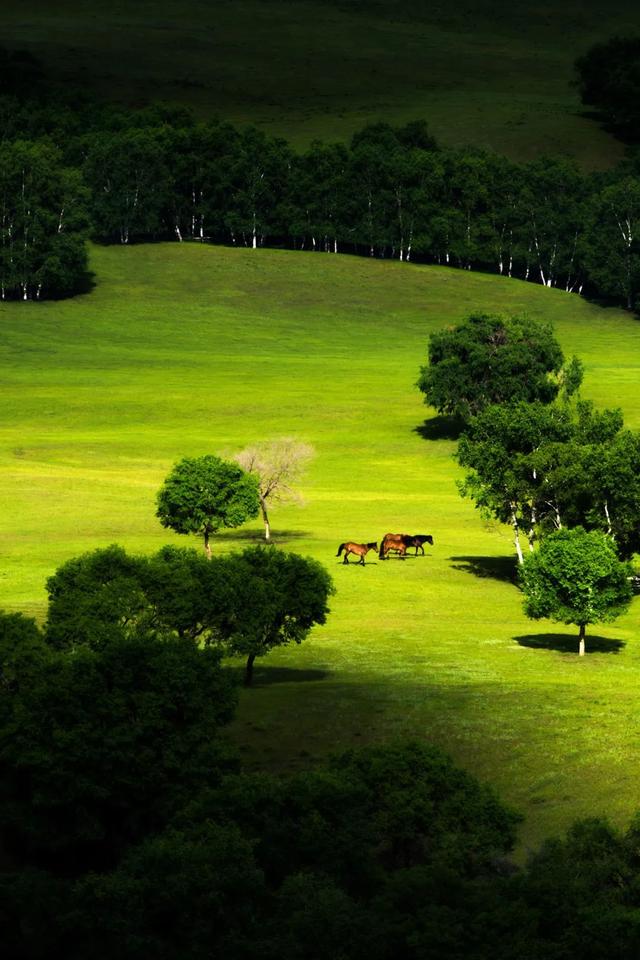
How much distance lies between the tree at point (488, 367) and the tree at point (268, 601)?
253 feet

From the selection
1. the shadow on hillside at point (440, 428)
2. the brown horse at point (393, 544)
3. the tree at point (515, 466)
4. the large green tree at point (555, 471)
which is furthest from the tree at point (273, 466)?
the shadow on hillside at point (440, 428)

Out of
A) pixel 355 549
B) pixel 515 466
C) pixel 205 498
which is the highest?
pixel 515 466

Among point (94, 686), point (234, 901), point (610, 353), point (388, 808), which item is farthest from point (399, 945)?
point (610, 353)

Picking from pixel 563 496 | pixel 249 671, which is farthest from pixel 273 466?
pixel 249 671

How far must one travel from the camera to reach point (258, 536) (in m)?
111

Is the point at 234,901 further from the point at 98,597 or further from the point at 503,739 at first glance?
the point at 98,597

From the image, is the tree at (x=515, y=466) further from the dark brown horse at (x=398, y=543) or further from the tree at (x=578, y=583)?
the tree at (x=578, y=583)

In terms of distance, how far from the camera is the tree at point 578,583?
77.8 meters

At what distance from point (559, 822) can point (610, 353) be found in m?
145

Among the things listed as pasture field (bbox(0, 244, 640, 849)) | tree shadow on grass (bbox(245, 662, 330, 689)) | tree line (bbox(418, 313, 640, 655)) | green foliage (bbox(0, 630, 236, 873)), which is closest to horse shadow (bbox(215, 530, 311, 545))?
pasture field (bbox(0, 244, 640, 849))

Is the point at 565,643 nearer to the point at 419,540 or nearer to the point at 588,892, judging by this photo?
the point at 419,540

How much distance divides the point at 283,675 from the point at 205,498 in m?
26.0

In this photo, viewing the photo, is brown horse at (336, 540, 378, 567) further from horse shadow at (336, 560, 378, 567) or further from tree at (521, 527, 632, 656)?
tree at (521, 527, 632, 656)

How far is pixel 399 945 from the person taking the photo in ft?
132
